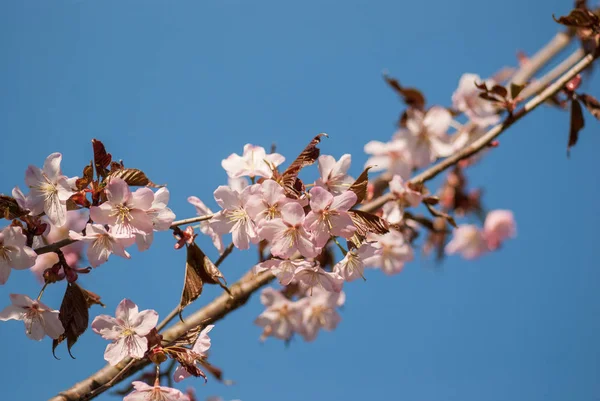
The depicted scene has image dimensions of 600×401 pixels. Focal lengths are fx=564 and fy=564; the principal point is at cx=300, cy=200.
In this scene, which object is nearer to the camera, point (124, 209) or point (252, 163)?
point (124, 209)

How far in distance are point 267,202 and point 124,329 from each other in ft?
1.53

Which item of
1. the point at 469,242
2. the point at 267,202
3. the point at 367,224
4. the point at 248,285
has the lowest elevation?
the point at 367,224

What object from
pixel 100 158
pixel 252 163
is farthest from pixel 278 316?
pixel 100 158

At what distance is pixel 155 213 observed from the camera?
4.39 feet

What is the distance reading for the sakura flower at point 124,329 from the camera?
135cm

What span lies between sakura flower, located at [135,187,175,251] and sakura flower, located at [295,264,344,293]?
1.09 ft

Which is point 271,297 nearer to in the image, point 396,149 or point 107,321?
point 396,149

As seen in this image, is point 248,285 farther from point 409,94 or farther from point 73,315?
point 409,94

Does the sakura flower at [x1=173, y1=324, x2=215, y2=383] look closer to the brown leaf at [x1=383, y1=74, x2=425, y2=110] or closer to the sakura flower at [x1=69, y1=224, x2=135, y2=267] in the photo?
the sakura flower at [x1=69, y1=224, x2=135, y2=267]

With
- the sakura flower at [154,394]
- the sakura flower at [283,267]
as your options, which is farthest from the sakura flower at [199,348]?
the sakura flower at [283,267]

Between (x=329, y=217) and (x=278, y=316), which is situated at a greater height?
(x=278, y=316)

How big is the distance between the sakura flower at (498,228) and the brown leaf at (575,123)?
5.93ft

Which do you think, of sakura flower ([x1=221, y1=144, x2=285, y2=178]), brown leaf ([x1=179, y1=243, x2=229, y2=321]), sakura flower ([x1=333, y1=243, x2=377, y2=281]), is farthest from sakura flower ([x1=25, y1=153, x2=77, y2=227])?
sakura flower ([x1=333, y1=243, x2=377, y2=281])

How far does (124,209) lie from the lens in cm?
129
